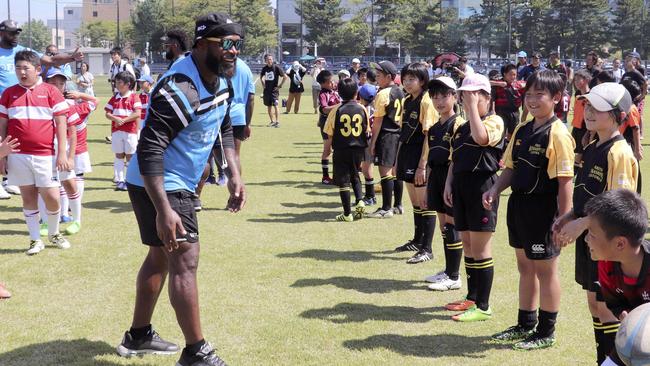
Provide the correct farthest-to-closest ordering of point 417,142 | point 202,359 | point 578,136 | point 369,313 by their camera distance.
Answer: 1. point 578,136
2. point 417,142
3. point 369,313
4. point 202,359

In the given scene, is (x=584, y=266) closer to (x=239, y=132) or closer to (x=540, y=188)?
(x=540, y=188)

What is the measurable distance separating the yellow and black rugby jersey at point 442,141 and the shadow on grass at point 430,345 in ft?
5.84

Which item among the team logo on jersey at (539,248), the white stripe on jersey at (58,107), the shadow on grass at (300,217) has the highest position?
the white stripe on jersey at (58,107)

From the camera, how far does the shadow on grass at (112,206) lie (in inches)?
448

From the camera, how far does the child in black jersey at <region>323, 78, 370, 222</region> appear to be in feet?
33.8

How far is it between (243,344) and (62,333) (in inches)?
56.6

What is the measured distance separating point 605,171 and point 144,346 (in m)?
3.34

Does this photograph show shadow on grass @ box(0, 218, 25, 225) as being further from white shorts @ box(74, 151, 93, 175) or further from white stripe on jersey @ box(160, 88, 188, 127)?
white stripe on jersey @ box(160, 88, 188, 127)

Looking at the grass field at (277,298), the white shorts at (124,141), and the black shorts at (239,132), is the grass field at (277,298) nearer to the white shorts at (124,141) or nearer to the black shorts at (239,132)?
the black shorts at (239,132)

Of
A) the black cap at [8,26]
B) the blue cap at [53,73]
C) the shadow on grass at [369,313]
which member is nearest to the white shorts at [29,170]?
the blue cap at [53,73]

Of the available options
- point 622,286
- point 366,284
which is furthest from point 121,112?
point 622,286

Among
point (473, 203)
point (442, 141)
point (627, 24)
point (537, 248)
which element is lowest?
point (537, 248)

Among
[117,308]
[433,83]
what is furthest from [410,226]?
[117,308]

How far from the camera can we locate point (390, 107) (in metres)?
10.3
